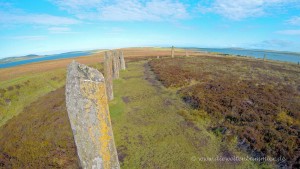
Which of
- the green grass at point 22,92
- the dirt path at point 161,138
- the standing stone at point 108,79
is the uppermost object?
the standing stone at point 108,79

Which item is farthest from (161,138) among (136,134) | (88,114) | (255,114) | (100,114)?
(255,114)

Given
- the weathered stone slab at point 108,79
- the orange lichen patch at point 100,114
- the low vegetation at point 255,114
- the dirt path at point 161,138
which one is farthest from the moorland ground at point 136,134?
the orange lichen patch at point 100,114

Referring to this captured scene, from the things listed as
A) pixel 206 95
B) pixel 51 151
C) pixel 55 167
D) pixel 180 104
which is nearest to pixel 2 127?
pixel 51 151

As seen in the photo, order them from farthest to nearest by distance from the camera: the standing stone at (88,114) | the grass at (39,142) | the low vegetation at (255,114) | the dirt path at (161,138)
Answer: the low vegetation at (255,114) < the dirt path at (161,138) < the grass at (39,142) < the standing stone at (88,114)

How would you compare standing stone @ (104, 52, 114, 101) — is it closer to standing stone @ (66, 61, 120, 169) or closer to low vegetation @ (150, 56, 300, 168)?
low vegetation @ (150, 56, 300, 168)

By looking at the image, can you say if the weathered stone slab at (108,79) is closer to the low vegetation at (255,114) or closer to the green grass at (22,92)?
the low vegetation at (255,114)

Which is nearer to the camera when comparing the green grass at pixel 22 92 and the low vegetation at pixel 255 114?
the low vegetation at pixel 255 114

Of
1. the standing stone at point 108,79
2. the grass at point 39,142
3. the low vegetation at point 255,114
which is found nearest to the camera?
the grass at point 39,142

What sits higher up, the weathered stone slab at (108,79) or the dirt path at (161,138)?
the weathered stone slab at (108,79)

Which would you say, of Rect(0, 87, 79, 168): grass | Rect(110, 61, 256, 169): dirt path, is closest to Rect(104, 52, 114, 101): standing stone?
Rect(110, 61, 256, 169): dirt path

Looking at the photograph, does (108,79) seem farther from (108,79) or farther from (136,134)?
(136,134)
